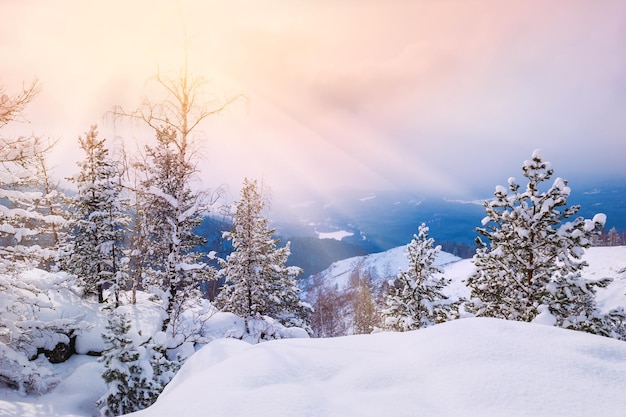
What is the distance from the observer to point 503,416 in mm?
2775

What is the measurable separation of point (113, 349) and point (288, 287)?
50.1ft

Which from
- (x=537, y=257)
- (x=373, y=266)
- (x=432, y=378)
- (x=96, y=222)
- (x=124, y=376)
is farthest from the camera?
(x=373, y=266)

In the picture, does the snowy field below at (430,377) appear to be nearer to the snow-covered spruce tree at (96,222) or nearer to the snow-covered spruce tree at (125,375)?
the snow-covered spruce tree at (125,375)

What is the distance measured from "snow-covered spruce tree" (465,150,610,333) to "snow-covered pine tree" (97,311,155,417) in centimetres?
1161

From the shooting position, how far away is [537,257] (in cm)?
1177

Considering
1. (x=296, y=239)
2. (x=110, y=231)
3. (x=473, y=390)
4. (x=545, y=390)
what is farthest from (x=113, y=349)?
(x=296, y=239)

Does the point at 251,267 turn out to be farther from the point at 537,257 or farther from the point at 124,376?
the point at 537,257

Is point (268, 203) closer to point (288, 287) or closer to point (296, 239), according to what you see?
point (288, 287)

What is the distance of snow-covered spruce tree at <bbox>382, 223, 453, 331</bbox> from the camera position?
17.9m

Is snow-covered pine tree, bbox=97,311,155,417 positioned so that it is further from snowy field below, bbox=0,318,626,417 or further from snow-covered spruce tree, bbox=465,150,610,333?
snow-covered spruce tree, bbox=465,150,610,333

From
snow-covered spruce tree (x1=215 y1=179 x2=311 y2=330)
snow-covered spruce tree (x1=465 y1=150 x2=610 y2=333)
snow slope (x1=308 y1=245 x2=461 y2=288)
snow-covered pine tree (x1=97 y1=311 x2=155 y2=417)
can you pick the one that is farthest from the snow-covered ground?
snow slope (x1=308 y1=245 x2=461 y2=288)

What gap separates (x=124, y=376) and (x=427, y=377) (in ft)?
28.1

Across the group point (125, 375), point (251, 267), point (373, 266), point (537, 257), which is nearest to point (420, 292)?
point (537, 257)

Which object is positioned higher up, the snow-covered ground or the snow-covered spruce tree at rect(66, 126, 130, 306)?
the snow-covered spruce tree at rect(66, 126, 130, 306)
